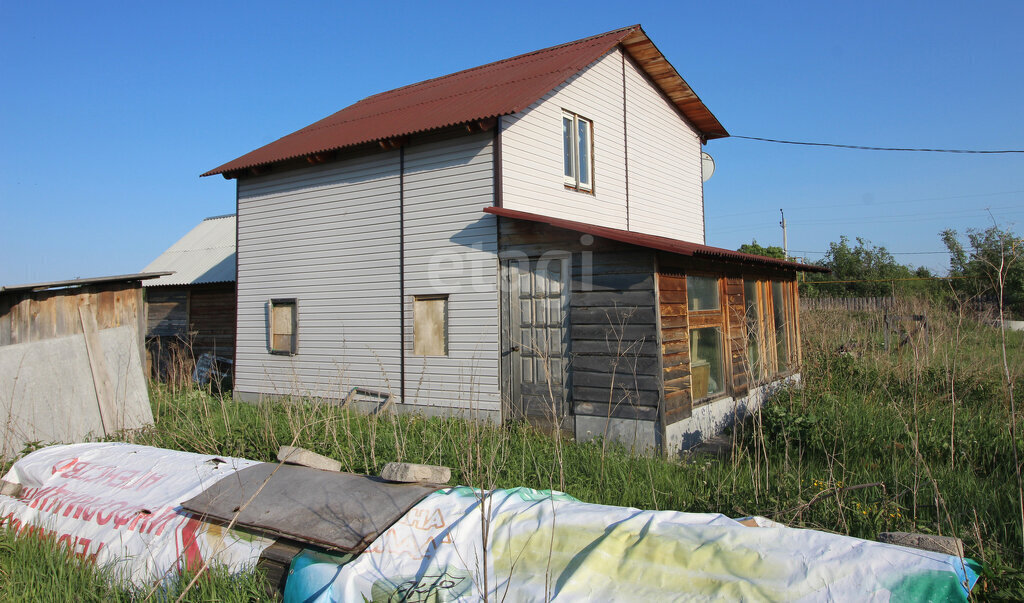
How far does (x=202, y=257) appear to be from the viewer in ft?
64.1

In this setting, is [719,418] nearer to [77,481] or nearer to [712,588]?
[712,588]

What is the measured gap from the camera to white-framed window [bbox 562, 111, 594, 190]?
1084 centimetres

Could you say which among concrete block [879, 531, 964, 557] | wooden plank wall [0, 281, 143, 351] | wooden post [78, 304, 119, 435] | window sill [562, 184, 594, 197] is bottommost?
concrete block [879, 531, 964, 557]

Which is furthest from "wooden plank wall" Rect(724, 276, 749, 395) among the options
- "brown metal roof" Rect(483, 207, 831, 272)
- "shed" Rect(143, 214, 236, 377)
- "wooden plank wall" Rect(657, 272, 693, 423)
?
"shed" Rect(143, 214, 236, 377)

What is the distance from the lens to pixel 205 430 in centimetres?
795

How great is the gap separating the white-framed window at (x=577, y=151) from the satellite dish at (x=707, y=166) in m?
5.11

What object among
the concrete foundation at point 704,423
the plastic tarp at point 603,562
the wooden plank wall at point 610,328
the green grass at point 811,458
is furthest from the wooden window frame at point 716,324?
the plastic tarp at point 603,562

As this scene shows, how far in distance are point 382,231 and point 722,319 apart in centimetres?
592

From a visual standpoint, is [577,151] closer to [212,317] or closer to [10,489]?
[10,489]

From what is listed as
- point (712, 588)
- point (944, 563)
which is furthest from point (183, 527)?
point (944, 563)

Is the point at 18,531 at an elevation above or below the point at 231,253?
below

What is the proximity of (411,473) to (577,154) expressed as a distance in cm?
778

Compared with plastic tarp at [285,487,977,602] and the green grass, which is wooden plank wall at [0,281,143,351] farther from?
plastic tarp at [285,487,977,602]

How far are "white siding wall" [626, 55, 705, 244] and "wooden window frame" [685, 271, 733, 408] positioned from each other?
2591mm
